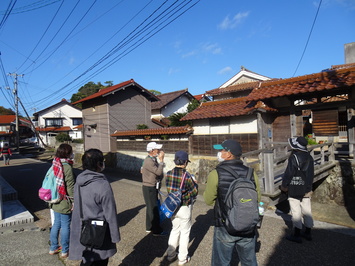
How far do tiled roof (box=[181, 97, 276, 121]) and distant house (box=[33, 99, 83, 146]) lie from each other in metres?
31.0

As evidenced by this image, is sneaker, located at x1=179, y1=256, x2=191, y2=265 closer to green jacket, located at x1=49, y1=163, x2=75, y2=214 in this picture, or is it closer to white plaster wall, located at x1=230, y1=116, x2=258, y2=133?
green jacket, located at x1=49, y1=163, x2=75, y2=214

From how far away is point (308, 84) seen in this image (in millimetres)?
9625

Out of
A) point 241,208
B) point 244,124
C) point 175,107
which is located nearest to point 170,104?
point 175,107

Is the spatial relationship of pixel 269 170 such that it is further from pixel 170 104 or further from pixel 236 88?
pixel 170 104

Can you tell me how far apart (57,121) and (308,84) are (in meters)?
41.2

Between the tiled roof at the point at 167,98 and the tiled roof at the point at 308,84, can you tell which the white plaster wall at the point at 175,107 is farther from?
the tiled roof at the point at 308,84

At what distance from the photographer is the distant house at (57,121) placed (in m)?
40.0

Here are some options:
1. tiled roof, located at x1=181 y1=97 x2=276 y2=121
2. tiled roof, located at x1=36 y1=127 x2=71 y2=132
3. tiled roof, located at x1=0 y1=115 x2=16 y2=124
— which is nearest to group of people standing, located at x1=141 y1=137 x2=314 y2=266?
tiled roof, located at x1=181 y1=97 x2=276 y2=121

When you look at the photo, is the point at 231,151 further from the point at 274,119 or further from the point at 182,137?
the point at 182,137

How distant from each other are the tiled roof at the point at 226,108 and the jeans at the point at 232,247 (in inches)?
351

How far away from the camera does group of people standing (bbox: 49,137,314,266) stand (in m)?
2.42

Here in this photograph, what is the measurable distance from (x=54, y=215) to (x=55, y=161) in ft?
2.61

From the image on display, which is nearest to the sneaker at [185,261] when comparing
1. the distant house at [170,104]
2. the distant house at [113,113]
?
the distant house at [113,113]

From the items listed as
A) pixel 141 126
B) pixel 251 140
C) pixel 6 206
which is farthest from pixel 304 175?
pixel 141 126
